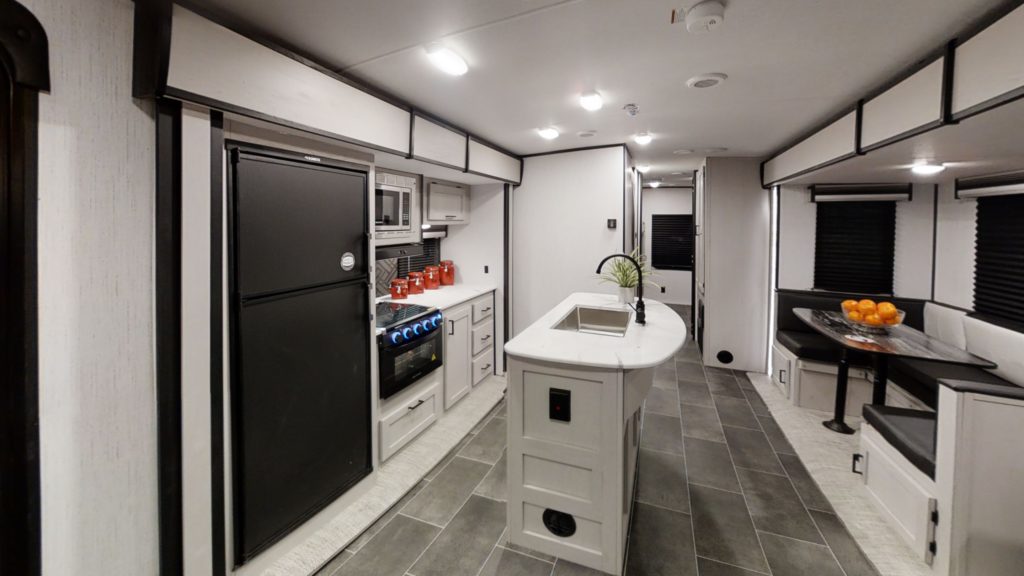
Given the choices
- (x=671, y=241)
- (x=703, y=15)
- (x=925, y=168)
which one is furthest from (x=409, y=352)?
(x=671, y=241)

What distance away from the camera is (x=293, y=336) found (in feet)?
6.07

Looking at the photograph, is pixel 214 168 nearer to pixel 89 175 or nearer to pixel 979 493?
pixel 89 175

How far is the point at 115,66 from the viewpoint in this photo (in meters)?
1.28

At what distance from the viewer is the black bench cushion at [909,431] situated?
1804 mm

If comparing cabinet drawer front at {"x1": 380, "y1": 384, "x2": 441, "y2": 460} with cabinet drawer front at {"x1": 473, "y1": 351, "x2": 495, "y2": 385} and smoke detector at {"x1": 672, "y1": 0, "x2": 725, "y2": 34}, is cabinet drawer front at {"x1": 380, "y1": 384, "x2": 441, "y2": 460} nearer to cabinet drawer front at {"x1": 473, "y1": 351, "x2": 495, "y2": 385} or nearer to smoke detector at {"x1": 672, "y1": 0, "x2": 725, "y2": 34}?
cabinet drawer front at {"x1": 473, "y1": 351, "x2": 495, "y2": 385}

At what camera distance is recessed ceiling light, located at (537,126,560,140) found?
3105mm

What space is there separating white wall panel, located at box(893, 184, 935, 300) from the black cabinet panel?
183 inches

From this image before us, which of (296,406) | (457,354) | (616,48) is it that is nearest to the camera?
(616,48)

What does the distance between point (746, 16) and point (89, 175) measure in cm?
234

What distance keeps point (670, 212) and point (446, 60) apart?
22.8 ft

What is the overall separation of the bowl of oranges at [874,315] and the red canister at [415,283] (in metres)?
3.52

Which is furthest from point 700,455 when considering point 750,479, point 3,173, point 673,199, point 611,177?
point 673,199

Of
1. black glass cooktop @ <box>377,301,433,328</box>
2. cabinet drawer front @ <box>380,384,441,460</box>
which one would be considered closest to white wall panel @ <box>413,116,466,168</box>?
black glass cooktop @ <box>377,301,433,328</box>

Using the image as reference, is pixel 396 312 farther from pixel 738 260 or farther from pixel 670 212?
pixel 670 212
